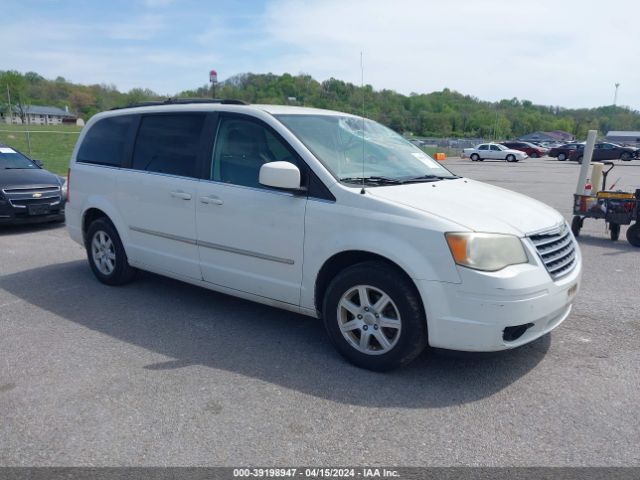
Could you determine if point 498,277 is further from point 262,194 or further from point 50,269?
point 50,269

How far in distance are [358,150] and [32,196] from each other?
22.3 ft

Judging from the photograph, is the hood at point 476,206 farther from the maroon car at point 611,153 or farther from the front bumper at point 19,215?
the maroon car at point 611,153

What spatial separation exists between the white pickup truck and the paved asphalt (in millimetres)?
39573

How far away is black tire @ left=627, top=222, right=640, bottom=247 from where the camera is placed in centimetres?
832

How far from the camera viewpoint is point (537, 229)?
12.3ft

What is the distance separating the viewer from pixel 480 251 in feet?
11.2

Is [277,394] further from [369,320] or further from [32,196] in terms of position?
[32,196]

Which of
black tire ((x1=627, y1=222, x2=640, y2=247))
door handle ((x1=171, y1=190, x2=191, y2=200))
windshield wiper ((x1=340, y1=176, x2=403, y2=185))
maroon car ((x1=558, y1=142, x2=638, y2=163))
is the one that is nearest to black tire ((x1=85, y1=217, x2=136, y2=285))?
door handle ((x1=171, y1=190, x2=191, y2=200))

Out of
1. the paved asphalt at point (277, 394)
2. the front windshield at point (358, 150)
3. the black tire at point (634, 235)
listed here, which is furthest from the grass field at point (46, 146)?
the black tire at point (634, 235)

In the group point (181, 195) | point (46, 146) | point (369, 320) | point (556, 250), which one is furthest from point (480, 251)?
point (46, 146)

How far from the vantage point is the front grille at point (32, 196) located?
8859 mm

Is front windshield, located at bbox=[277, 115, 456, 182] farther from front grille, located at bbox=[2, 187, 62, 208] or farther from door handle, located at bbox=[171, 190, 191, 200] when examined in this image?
front grille, located at bbox=[2, 187, 62, 208]

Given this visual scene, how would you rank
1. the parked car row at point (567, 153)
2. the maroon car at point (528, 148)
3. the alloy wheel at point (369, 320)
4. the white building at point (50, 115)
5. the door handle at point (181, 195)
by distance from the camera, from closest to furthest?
the alloy wheel at point (369, 320), the door handle at point (181, 195), the parked car row at point (567, 153), the maroon car at point (528, 148), the white building at point (50, 115)

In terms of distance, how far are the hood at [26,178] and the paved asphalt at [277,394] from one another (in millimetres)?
4591
